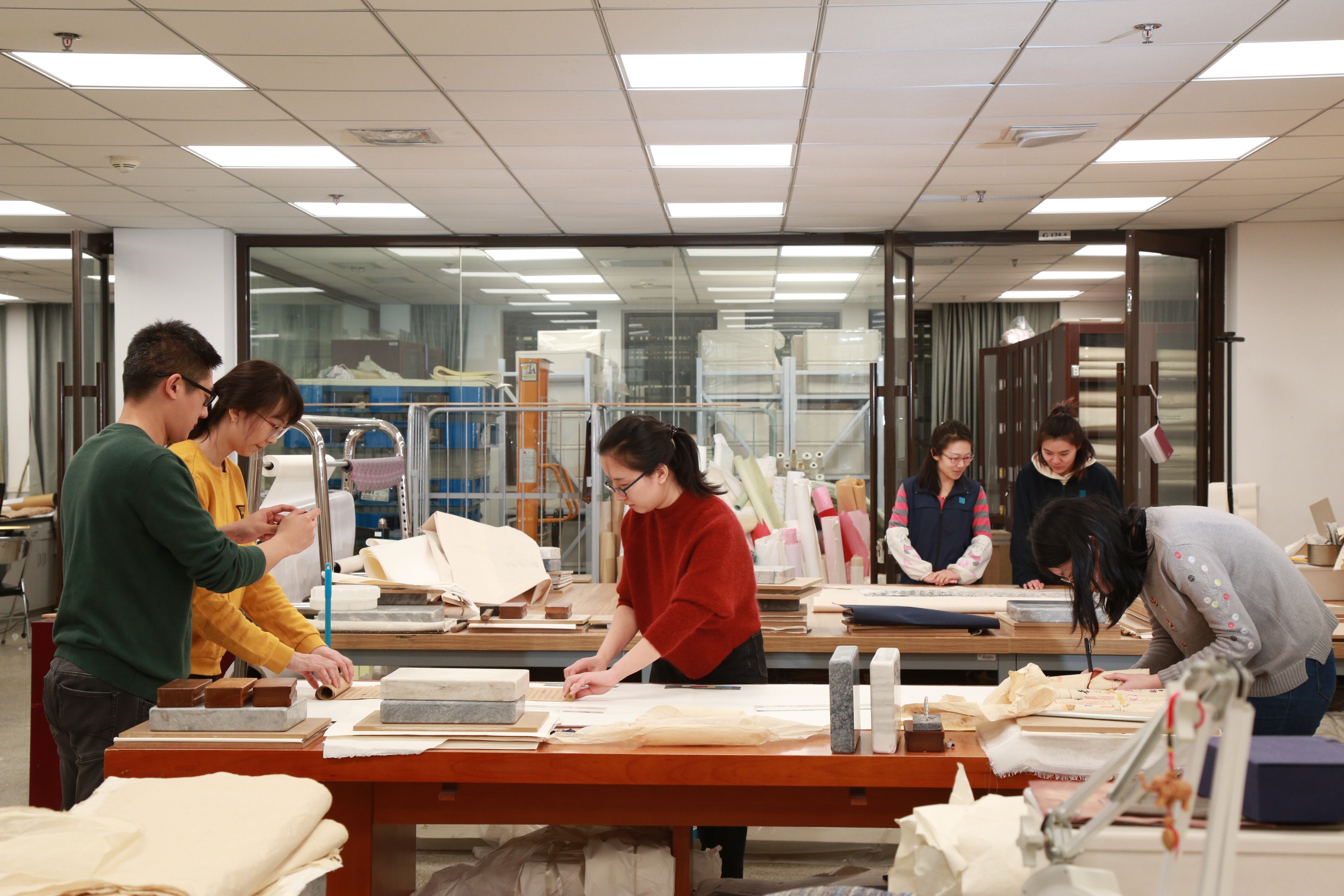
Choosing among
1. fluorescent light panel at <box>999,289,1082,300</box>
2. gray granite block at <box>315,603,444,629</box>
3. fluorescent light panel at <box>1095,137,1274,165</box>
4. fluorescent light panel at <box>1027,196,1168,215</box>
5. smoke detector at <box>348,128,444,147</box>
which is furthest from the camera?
fluorescent light panel at <box>999,289,1082,300</box>

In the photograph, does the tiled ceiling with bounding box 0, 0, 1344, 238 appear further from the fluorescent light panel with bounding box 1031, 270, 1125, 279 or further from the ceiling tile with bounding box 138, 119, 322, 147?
the fluorescent light panel with bounding box 1031, 270, 1125, 279

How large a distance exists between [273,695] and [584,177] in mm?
3864

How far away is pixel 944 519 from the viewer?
14.0 ft

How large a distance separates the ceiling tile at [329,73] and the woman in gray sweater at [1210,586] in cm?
301

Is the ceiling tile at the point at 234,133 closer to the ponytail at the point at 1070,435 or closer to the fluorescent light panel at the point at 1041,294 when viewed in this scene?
the ponytail at the point at 1070,435

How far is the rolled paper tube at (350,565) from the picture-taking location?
3.66 m

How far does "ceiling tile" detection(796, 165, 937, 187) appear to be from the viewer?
516 centimetres

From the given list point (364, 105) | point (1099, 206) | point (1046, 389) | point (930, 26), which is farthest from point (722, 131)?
point (1046, 389)

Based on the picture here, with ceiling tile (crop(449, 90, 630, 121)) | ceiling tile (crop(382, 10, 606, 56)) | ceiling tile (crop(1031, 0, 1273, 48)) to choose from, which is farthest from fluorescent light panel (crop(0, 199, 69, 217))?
ceiling tile (crop(1031, 0, 1273, 48))

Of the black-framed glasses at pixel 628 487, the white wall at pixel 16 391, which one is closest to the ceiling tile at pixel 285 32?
the black-framed glasses at pixel 628 487

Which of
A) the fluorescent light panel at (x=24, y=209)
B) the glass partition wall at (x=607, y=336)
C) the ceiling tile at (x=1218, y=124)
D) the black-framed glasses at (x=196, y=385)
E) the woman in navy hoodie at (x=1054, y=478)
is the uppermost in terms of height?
the ceiling tile at (x=1218, y=124)

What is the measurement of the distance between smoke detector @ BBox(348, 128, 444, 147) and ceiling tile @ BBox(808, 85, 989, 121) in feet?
5.81

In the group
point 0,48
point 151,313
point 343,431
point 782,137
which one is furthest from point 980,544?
point 151,313

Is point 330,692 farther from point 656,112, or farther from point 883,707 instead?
point 656,112
